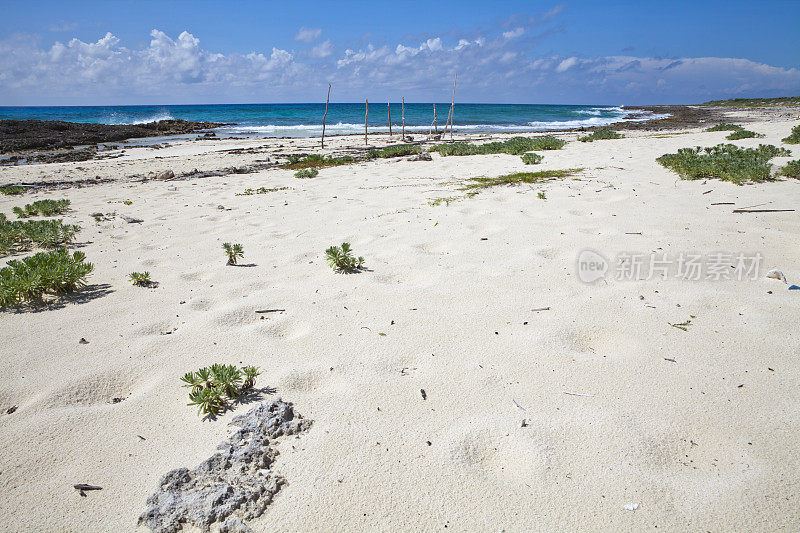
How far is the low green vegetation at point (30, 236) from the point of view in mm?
4688

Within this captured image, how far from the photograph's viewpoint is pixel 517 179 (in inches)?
281

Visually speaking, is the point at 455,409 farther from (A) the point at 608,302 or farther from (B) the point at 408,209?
(B) the point at 408,209

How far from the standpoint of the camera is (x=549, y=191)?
6273mm

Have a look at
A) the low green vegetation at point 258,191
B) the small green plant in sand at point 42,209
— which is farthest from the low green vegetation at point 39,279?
the low green vegetation at point 258,191

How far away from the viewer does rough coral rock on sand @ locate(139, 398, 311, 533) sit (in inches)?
61.8

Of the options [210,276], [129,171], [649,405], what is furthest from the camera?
[129,171]

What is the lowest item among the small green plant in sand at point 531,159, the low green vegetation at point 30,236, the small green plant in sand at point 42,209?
the low green vegetation at point 30,236

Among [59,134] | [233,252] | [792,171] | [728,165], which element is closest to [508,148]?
[728,165]

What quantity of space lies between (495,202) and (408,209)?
121 centimetres

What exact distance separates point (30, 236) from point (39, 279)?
213 cm

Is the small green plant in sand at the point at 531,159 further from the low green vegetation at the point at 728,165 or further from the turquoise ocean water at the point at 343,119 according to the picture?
the turquoise ocean water at the point at 343,119

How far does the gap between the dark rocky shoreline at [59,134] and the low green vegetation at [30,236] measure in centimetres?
2043

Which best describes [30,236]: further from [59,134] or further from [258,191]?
[59,134]

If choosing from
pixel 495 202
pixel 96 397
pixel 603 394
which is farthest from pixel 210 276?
pixel 495 202
